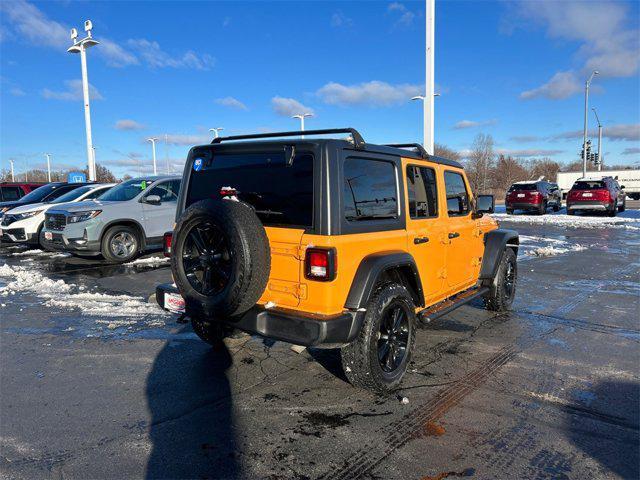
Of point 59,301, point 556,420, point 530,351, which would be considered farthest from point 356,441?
point 59,301

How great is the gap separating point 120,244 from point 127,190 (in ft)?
4.29

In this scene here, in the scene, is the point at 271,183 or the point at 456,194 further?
the point at 456,194

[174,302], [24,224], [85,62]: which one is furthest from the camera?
[85,62]

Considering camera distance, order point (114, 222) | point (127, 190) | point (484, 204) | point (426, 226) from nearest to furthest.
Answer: point (426, 226) → point (484, 204) → point (114, 222) → point (127, 190)

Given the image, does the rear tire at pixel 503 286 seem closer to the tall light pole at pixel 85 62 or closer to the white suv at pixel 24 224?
the white suv at pixel 24 224

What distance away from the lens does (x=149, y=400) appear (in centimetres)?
367

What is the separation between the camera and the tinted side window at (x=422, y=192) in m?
4.26

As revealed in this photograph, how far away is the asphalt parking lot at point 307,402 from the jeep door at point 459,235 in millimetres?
705

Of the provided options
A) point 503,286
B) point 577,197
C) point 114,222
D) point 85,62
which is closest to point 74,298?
point 114,222

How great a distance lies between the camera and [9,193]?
16.8 meters

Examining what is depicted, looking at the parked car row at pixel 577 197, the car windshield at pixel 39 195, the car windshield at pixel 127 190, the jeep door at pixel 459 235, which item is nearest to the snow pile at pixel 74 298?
the car windshield at pixel 127 190

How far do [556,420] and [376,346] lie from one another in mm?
1397

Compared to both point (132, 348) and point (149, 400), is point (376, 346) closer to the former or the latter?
point (149, 400)

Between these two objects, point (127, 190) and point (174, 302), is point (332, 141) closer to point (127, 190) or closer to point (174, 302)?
point (174, 302)
